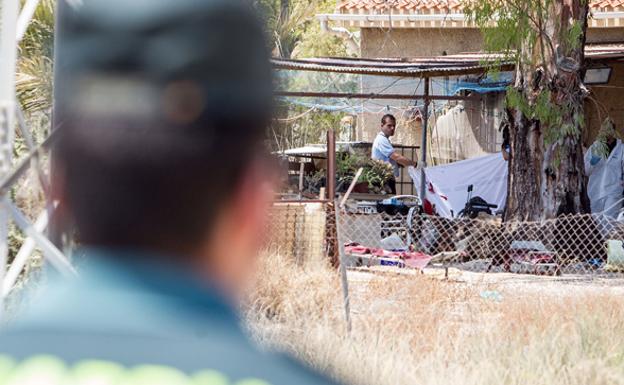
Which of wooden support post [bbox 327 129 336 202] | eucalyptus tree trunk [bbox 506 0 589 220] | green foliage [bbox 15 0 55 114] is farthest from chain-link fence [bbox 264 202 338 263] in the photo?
eucalyptus tree trunk [bbox 506 0 589 220]

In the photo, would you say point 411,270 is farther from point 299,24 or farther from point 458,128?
point 299,24

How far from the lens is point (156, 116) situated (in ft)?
2.54

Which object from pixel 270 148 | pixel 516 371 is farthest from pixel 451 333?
pixel 270 148

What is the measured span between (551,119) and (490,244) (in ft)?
6.11

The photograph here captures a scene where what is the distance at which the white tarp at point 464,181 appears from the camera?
13.3 meters

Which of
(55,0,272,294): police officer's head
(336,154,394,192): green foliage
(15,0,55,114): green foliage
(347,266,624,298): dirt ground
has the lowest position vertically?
(347,266,624,298): dirt ground

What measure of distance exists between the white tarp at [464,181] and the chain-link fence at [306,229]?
4.70m

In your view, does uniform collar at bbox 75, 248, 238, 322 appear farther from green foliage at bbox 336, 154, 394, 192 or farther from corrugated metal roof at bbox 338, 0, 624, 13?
corrugated metal roof at bbox 338, 0, 624, 13

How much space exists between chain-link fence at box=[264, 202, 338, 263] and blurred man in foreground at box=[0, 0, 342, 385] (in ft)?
24.9

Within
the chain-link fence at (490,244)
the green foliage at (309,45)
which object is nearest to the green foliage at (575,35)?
the chain-link fence at (490,244)

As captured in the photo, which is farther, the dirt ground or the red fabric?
the red fabric

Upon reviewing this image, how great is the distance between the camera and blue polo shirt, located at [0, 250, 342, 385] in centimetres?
70

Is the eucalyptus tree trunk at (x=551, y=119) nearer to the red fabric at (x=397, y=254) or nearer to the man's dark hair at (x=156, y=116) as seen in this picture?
the red fabric at (x=397, y=254)

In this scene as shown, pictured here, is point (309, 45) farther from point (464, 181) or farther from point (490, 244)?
point (490, 244)
